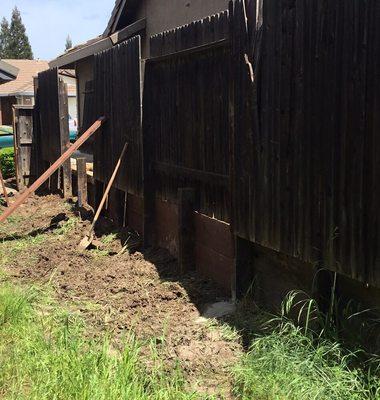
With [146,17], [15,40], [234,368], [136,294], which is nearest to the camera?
[234,368]

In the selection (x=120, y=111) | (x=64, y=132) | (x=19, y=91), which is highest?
(x=19, y=91)

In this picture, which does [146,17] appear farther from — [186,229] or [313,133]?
[313,133]

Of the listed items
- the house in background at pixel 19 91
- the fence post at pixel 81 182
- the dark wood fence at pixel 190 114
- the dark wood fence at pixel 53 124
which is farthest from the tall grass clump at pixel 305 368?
the house in background at pixel 19 91

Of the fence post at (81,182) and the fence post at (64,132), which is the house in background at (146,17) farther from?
the fence post at (81,182)

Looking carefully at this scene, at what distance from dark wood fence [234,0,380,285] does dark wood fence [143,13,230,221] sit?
56 cm

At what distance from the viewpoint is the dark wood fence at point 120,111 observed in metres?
6.82

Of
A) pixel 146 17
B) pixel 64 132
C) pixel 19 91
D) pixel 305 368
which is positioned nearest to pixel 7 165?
pixel 64 132

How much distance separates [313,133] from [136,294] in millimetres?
2535

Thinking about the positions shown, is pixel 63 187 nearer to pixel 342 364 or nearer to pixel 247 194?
pixel 247 194

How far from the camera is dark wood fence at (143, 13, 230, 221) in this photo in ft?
16.6

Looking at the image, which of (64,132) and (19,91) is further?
(19,91)

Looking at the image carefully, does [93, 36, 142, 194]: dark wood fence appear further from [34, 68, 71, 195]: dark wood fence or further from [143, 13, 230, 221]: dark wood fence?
[34, 68, 71, 195]: dark wood fence

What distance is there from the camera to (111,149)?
26.1 feet

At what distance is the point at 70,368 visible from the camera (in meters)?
3.42
